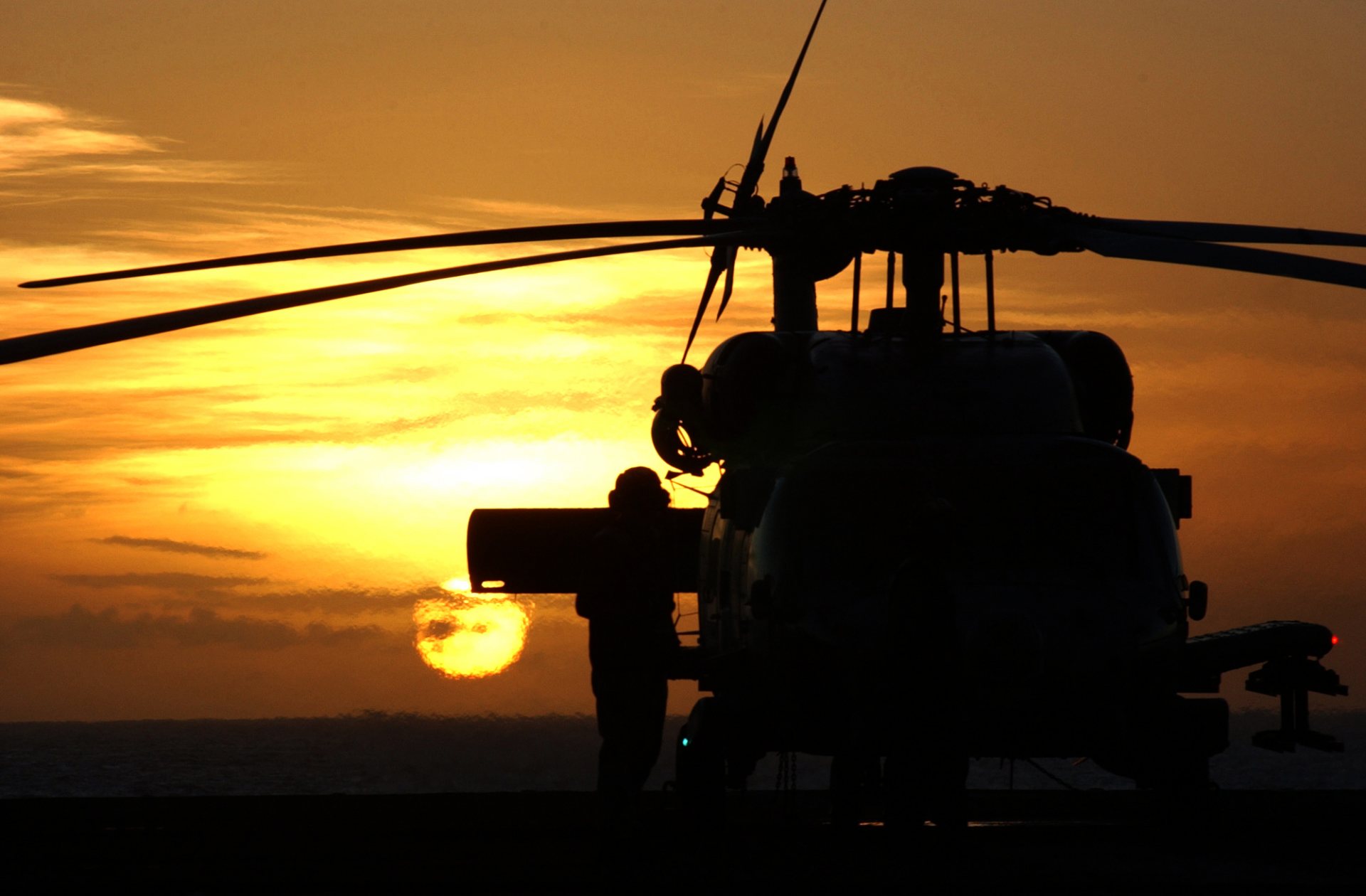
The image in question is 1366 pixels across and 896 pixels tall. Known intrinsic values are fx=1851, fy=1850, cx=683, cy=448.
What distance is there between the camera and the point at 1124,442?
16.6 m

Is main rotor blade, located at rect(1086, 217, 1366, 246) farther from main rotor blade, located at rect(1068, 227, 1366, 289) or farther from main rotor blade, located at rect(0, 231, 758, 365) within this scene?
main rotor blade, located at rect(0, 231, 758, 365)

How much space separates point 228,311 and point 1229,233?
30.8 feet

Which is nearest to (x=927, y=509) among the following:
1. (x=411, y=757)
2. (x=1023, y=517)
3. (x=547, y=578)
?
(x=1023, y=517)

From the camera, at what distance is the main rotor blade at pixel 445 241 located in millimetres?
11727

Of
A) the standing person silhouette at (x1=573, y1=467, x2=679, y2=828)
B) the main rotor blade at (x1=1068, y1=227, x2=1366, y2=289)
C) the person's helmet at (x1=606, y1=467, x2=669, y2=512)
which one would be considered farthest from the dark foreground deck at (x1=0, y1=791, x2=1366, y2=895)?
the main rotor blade at (x1=1068, y1=227, x2=1366, y2=289)

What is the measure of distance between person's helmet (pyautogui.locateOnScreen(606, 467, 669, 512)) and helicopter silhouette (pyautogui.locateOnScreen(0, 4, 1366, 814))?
3.40 ft

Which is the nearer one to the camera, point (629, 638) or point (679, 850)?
point (629, 638)

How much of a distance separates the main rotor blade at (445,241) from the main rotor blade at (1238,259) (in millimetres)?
3605

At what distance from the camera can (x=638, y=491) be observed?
13141mm

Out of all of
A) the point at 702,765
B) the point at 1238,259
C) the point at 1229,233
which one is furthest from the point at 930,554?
the point at 1229,233

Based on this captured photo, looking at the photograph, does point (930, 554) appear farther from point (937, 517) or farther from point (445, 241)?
point (445, 241)

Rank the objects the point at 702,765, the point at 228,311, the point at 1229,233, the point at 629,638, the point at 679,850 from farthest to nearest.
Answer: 1. the point at 1229,233
2. the point at 702,765
3. the point at 679,850
4. the point at 629,638
5. the point at 228,311

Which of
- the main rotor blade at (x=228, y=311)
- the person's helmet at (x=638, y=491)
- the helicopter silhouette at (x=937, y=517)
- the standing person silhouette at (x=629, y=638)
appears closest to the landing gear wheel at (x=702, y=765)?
the helicopter silhouette at (x=937, y=517)

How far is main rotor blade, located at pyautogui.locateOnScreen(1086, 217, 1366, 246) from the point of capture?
15008 millimetres
